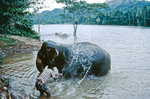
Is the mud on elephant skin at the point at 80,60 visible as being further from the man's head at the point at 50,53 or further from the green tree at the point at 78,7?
the green tree at the point at 78,7

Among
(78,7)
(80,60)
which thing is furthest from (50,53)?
(78,7)

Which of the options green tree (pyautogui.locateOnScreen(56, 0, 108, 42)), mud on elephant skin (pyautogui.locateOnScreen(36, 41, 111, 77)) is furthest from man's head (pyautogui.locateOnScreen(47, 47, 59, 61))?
green tree (pyautogui.locateOnScreen(56, 0, 108, 42))

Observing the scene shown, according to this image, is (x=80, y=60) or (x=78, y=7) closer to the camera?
(x=80, y=60)

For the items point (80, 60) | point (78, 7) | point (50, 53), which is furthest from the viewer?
point (78, 7)

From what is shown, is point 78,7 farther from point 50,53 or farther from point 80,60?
point 50,53

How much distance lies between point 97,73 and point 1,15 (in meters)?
4.24

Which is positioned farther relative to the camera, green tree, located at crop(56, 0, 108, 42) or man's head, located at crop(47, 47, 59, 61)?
green tree, located at crop(56, 0, 108, 42)

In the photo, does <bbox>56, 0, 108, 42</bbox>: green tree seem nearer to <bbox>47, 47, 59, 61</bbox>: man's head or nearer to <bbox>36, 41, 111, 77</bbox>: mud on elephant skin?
A: <bbox>36, 41, 111, 77</bbox>: mud on elephant skin

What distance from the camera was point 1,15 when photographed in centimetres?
588

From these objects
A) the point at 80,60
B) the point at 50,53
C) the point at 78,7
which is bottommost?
the point at 80,60

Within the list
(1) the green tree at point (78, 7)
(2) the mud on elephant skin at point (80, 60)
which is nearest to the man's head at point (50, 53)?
(2) the mud on elephant skin at point (80, 60)

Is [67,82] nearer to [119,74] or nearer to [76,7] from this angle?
[119,74]

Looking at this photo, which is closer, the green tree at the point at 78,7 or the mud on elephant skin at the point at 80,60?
the mud on elephant skin at the point at 80,60

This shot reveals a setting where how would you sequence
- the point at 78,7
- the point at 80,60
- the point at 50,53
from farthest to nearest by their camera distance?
1. the point at 78,7
2. the point at 80,60
3. the point at 50,53
